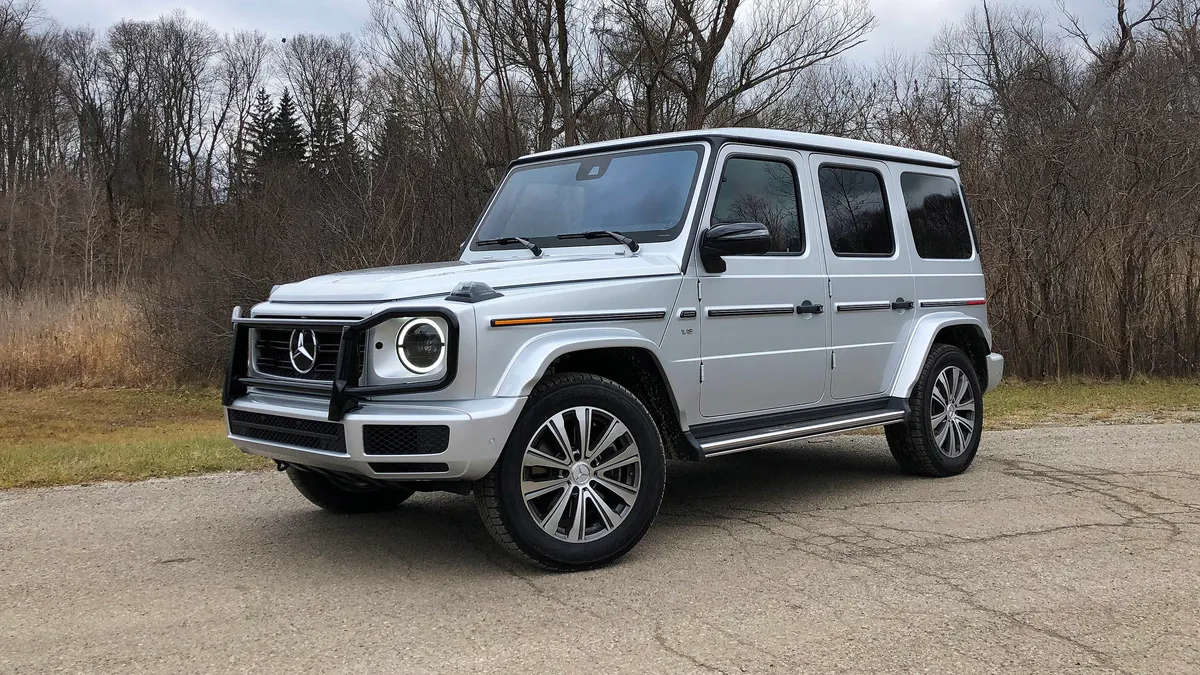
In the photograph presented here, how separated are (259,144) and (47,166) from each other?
8.42 metres

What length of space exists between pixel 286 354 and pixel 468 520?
1478 mm

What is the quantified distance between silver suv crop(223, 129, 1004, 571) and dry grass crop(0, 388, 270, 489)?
2293 millimetres

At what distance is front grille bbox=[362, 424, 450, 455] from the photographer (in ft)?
13.8

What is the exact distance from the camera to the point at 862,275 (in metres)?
6.33

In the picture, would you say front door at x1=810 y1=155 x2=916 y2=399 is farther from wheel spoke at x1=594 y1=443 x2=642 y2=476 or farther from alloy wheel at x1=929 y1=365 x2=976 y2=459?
wheel spoke at x1=594 y1=443 x2=642 y2=476

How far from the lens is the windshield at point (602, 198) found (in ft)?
17.9

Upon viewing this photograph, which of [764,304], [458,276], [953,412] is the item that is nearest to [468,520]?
[458,276]

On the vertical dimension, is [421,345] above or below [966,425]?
above

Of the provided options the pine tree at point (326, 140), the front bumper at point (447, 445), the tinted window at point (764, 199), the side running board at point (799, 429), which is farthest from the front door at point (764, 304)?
the pine tree at point (326, 140)

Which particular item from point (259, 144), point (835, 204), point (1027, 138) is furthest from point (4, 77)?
point (835, 204)

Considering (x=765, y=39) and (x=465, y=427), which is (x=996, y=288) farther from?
(x=465, y=427)

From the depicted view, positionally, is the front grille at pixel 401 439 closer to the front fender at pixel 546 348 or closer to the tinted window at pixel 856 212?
the front fender at pixel 546 348

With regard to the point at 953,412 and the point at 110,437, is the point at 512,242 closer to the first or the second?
the point at 953,412

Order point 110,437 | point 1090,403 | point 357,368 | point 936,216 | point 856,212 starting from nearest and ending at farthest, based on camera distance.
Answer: point 357,368, point 856,212, point 936,216, point 1090,403, point 110,437
